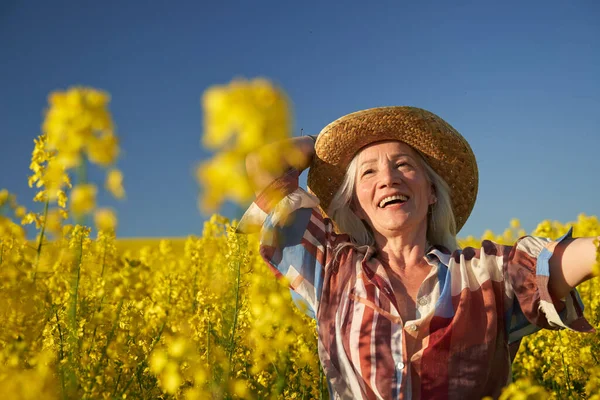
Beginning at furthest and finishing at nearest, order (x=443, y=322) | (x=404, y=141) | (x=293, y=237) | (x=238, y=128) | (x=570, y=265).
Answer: (x=404, y=141), (x=293, y=237), (x=443, y=322), (x=570, y=265), (x=238, y=128)

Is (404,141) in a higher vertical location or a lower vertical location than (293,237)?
higher

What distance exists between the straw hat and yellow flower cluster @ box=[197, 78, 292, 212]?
103 centimetres

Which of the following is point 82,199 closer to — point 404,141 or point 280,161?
point 280,161

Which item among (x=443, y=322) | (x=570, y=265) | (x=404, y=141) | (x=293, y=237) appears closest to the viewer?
(x=570, y=265)

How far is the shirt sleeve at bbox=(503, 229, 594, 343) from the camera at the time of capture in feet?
6.63

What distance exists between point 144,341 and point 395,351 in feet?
4.02

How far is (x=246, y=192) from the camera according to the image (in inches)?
59.7

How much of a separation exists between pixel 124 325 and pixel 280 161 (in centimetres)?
119

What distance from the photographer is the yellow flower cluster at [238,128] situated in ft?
4.82

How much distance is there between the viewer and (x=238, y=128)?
1543 millimetres

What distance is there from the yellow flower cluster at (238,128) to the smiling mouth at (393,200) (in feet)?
2.92

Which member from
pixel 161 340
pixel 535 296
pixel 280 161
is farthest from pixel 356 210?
pixel 161 340

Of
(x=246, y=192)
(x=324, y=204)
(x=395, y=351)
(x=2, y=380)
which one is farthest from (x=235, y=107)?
(x=324, y=204)

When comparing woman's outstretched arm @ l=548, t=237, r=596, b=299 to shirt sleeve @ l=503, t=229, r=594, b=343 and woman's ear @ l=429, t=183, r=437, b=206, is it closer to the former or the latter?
shirt sleeve @ l=503, t=229, r=594, b=343
